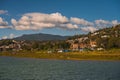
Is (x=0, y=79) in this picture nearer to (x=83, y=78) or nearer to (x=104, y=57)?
(x=83, y=78)

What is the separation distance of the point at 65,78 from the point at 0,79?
18.0 metres

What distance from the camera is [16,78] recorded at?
253 feet

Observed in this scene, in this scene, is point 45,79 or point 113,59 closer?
point 45,79

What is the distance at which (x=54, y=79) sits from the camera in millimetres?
76250

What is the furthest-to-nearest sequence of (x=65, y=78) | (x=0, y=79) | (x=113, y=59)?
(x=113, y=59), (x=65, y=78), (x=0, y=79)

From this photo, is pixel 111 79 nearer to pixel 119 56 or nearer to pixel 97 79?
pixel 97 79

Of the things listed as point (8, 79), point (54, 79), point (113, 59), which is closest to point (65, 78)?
point (54, 79)

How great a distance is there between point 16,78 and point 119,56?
432 feet

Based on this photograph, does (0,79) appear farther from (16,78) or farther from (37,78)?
(37,78)

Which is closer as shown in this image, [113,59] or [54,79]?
[54,79]

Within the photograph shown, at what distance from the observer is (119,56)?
646ft

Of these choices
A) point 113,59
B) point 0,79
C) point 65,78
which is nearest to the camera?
point 0,79

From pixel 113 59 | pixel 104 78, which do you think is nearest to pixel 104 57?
pixel 113 59

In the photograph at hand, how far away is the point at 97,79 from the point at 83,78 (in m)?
4.22
